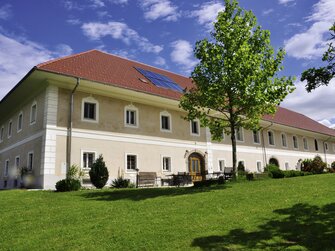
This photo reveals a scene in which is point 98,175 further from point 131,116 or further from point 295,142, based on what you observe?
point 295,142

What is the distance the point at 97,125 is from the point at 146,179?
4.46 m

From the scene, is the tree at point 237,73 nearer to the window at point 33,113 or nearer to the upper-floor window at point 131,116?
the upper-floor window at point 131,116

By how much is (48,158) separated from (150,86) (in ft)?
28.4

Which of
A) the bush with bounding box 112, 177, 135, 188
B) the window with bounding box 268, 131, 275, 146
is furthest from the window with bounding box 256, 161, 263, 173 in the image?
the bush with bounding box 112, 177, 135, 188

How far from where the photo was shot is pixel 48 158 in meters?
18.1

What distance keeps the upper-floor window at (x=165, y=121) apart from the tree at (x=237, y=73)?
702 cm

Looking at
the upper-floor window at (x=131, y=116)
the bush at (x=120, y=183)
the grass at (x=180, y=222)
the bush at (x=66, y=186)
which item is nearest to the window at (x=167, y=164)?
the upper-floor window at (x=131, y=116)

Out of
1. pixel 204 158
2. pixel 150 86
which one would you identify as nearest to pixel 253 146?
pixel 204 158

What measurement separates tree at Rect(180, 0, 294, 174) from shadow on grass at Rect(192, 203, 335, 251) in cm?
789

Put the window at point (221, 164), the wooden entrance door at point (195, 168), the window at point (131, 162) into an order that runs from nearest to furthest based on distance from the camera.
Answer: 1. the window at point (131, 162)
2. the wooden entrance door at point (195, 168)
3. the window at point (221, 164)

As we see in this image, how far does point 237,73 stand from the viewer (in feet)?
50.7

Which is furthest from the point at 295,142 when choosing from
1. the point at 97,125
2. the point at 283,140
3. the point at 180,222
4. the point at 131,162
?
the point at 180,222

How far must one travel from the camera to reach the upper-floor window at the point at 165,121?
949 inches

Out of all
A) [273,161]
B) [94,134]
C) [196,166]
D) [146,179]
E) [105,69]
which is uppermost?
[105,69]
